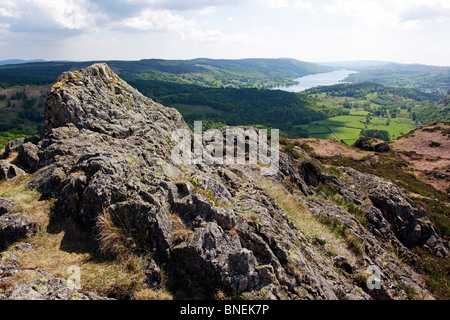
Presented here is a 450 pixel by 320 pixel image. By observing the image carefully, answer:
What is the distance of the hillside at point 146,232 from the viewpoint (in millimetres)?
8664

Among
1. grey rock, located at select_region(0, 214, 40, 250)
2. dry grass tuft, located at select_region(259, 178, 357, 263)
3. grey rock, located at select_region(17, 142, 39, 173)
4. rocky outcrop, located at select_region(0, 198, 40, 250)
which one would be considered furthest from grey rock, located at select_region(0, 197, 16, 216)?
dry grass tuft, located at select_region(259, 178, 357, 263)

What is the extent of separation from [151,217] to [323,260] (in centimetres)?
1083

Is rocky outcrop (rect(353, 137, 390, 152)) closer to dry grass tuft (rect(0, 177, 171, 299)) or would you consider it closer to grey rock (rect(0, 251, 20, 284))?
dry grass tuft (rect(0, 177, 171, 299))

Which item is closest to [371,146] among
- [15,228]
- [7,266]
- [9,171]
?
[9,171]

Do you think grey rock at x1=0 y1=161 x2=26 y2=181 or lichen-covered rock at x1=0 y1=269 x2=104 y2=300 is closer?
lichen-covered rock at x1=0 y1=269 x2=104 y2=300

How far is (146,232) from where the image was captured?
9.76m

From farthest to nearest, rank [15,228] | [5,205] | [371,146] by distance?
[371,146]
[5,205]
[15,228]

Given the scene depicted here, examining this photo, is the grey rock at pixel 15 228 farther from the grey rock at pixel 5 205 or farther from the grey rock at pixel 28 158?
the grey rock at pixel 28 158

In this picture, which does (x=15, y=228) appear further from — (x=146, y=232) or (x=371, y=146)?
(x=371, y=146)

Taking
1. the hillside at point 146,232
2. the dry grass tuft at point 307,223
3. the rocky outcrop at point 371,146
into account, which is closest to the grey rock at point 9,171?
the hillside at point 146,232

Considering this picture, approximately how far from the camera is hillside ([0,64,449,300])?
8.66 m

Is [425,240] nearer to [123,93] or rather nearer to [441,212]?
[441,212]
